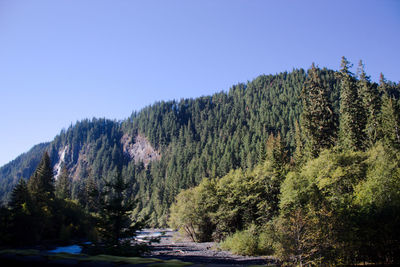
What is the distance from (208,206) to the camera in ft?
114

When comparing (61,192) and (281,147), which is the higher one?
(281,147)

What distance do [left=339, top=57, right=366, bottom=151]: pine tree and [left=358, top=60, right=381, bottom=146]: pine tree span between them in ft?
2.98

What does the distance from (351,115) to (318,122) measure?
5241mm

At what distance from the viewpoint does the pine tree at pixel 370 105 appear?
1384 inches

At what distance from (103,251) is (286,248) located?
8689mm

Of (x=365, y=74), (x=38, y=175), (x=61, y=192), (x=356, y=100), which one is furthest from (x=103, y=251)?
(x=61, y=192)

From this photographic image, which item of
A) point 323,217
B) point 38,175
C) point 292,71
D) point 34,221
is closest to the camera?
point 323,217

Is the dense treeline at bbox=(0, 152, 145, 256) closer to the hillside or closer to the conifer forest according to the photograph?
the conifer forest

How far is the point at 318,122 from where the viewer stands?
3472 cm

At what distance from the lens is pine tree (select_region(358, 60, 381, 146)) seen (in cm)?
3516

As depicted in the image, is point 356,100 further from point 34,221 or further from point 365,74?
point 34,221

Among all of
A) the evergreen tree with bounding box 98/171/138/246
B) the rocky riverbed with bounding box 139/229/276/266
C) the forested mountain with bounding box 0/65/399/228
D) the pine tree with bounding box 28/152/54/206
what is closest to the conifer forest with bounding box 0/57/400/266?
the evergreen tree with bounding box 98/171/138/246

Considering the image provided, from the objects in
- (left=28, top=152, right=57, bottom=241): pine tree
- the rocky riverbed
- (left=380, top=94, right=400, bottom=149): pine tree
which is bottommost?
the rocky riverbed

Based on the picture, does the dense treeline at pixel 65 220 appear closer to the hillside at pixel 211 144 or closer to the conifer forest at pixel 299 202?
the conifer forest at pixel 299 202
